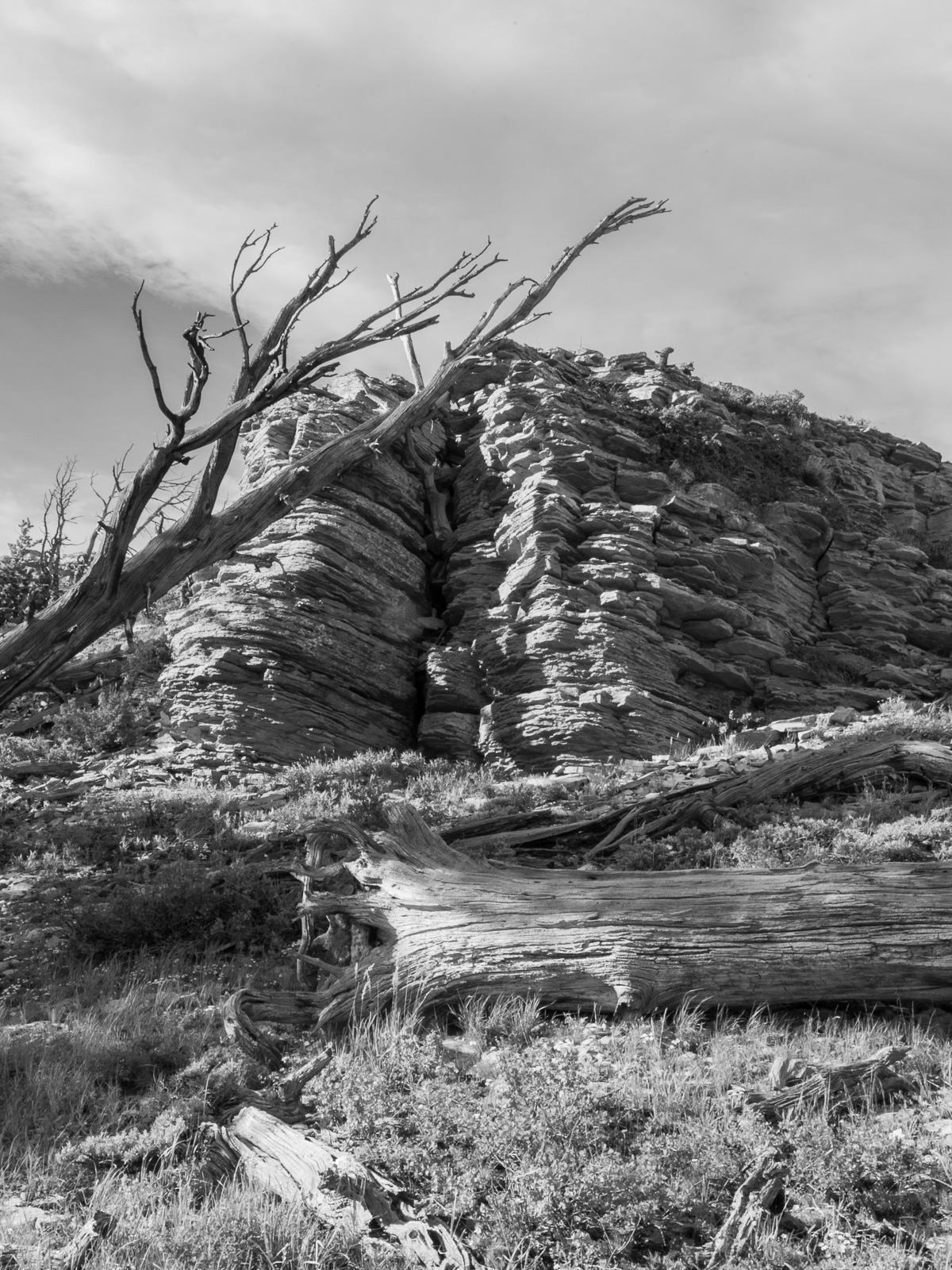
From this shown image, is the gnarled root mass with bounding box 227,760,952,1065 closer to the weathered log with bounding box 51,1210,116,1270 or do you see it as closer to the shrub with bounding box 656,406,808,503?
the weathered log with bounding box 51,1210,116,1270

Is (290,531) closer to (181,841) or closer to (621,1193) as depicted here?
(181,841)

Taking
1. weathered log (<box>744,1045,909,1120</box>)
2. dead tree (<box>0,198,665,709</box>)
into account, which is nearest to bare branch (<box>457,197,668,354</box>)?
dead tree (<box>0,198,665,709</box>)

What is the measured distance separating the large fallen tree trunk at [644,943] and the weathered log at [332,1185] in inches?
45.5

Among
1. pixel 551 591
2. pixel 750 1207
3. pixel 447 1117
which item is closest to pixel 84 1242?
pixel 447 1117

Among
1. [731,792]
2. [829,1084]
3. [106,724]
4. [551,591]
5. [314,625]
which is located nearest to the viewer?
[829,1084]

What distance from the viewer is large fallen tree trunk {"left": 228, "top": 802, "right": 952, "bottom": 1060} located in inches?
253

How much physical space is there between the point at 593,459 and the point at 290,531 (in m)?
7.80

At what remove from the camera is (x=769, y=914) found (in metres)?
6.77

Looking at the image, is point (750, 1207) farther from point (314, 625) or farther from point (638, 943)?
point (314, 625)

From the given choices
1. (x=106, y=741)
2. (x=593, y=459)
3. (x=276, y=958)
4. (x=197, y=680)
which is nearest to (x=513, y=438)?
(x=593, y=459)

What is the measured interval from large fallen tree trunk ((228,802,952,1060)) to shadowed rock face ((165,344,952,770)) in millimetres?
7018

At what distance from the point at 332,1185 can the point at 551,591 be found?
14515 millimetres

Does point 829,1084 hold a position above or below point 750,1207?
above

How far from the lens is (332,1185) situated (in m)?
4.18
